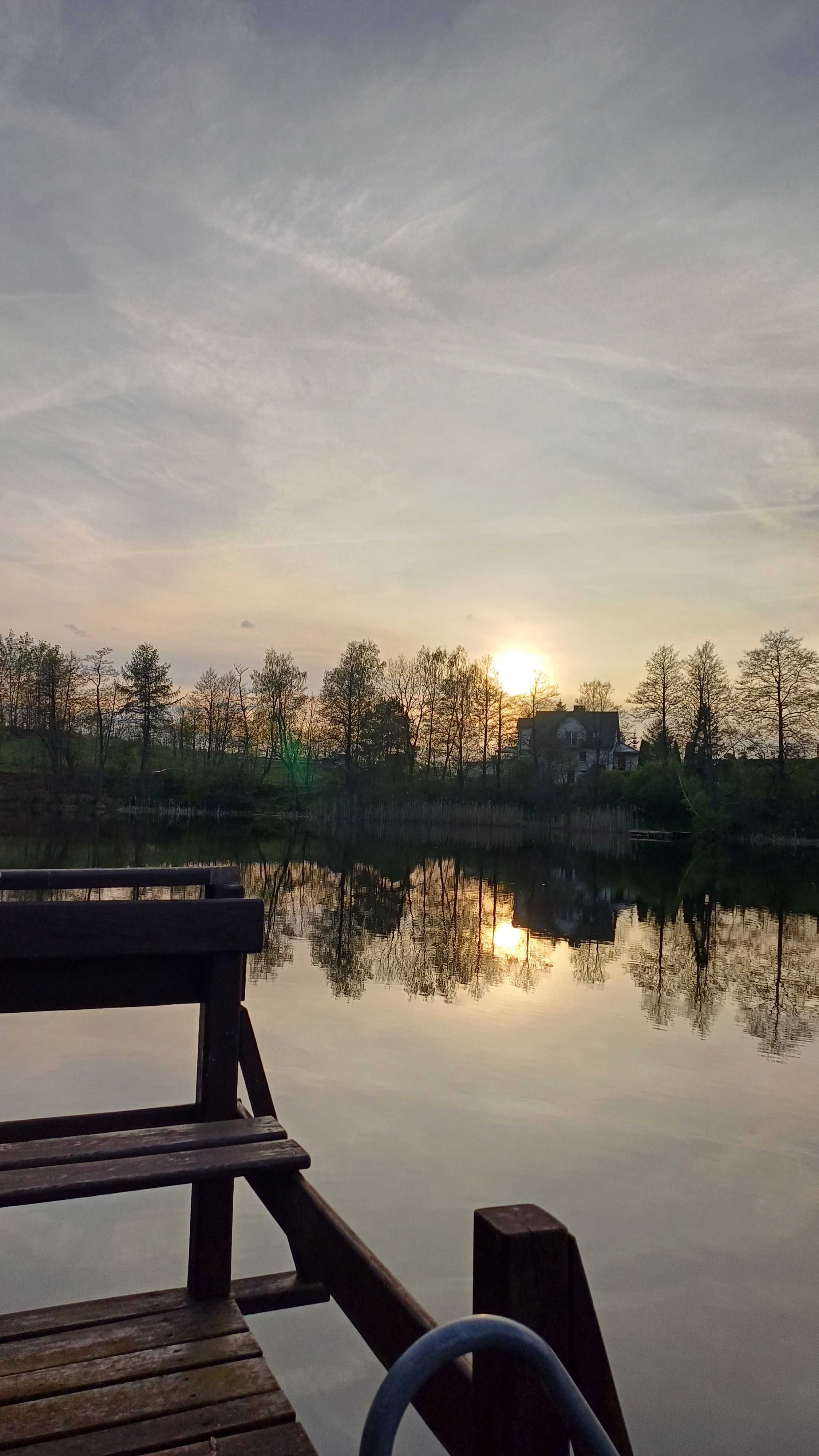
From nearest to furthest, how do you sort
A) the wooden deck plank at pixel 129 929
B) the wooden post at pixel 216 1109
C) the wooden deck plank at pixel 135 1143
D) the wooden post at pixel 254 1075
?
1. the wooden deck plank at pixel 135 1143
2. the wooden deck plank at pixel 129 929
3. the wooden post at pixel 216 1109
4. the wooden post at pixel 254 1075

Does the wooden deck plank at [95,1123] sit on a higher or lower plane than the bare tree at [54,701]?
lower

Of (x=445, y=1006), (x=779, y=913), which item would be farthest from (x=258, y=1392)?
(x=779, y=913)

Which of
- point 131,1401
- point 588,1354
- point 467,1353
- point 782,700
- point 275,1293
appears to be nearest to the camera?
point 467,1353

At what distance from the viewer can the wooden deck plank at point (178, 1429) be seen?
213 cm

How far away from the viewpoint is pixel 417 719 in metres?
67.4

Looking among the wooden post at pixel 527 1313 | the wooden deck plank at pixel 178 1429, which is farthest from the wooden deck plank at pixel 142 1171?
the wooden post at pixel 527 1313

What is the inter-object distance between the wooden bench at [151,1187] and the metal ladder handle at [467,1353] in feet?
3.61

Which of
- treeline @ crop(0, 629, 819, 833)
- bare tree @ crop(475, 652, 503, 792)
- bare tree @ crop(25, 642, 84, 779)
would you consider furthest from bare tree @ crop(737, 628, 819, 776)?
bare tree @ crop(25, 642, 84, 779)

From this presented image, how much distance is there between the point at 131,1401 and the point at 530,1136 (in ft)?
16.5

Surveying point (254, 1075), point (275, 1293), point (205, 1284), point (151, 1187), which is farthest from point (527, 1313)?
point (254, 1075)

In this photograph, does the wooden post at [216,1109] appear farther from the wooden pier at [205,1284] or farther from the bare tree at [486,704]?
the bare tree at [486,704]

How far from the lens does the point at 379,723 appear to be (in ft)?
204

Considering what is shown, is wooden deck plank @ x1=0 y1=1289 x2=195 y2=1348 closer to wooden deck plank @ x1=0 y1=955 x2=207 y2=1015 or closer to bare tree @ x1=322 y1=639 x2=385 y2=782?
wooden deck plank @ x1=0 y1=955 x2=207 y2=1015

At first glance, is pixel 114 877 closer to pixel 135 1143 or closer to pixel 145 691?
pixel 135 1143
